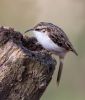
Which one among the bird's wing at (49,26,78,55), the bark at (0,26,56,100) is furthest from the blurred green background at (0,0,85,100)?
the bark at (0,26,56,100)

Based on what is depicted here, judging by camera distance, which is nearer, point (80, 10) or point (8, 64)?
point (8, 64)

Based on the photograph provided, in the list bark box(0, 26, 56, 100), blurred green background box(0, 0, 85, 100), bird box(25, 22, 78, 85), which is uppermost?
blurred green background box(0, 0, 85, 100)

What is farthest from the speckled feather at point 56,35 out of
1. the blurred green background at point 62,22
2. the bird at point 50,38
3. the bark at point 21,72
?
the blurred green background at point 62,22

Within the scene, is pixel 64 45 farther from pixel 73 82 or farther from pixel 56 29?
pixel 73 82

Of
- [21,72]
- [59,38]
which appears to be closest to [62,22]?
[59,38]

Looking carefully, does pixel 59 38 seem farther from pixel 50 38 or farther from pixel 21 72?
pixel 21 72

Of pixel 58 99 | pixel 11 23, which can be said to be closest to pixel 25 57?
pixel 58 99

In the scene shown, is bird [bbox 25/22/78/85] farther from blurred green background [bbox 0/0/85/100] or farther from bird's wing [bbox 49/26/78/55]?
blurred green background [bbox 0/0/85/100]
